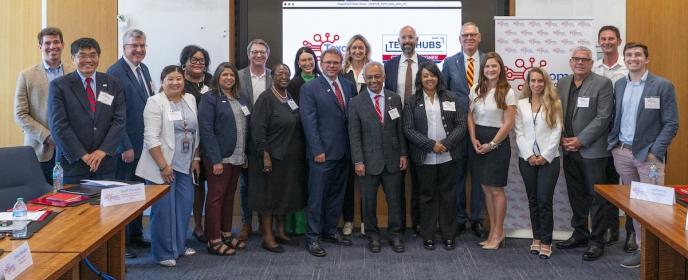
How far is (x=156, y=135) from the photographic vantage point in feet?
12.1

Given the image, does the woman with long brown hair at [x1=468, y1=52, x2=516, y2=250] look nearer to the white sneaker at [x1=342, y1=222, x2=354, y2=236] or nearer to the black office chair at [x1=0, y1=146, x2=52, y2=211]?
the white sneaker at [x1=342, y1=222, x2=354, y2=236]

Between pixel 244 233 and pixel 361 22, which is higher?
pixel 361 22

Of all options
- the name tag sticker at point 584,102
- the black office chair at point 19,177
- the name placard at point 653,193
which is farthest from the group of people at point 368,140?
the name placard at point 653,193

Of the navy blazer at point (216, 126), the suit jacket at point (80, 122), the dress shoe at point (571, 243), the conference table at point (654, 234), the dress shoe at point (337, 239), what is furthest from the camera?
the dress shoe at point (337, 239)

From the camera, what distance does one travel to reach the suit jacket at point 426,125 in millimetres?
4051

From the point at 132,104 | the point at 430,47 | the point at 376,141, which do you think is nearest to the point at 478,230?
the point at 376,141

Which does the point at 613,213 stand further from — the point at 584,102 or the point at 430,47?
the point at 430,47

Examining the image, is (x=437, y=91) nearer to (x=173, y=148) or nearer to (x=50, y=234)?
(x=173, y=148)

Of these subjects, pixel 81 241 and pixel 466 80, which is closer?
pixel 81 241

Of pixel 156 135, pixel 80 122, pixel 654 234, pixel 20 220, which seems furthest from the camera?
pixel 156 135

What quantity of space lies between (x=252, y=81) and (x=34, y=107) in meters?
1.53

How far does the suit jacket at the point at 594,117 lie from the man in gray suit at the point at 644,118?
114 mm

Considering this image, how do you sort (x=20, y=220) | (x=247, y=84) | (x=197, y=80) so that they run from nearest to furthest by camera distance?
(x=20, y=220) < (x=197, y=80) < (x=247, y=84)

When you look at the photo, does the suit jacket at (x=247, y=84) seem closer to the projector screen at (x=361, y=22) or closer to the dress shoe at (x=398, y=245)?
the projector screen at (x=361, y=22)
